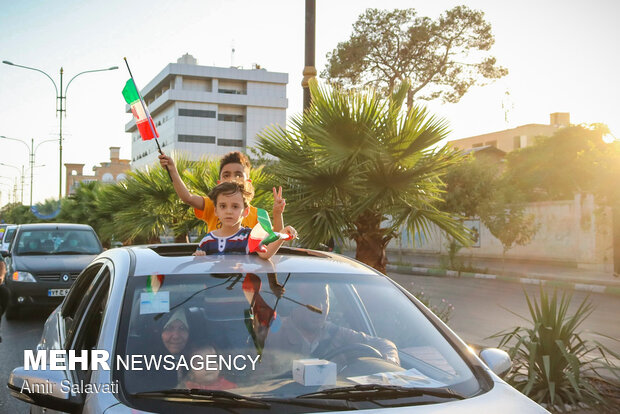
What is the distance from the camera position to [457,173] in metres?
25.0

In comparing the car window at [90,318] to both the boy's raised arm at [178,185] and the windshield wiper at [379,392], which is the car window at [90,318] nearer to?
the windshield wiper at [379,392]

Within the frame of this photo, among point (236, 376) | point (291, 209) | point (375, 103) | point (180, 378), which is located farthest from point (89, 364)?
point (375, 103)

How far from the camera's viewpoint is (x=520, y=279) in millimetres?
18016

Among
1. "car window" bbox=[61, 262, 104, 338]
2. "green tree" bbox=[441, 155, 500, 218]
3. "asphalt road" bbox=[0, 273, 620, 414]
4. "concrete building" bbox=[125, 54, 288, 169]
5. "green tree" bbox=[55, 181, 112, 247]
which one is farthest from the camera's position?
"concrete building" bbox=[125, 54, 288, 169]

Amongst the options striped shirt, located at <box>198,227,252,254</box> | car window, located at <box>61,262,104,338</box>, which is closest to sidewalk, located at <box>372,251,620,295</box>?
striped shirt, located at <box>198,227,252,254</box>

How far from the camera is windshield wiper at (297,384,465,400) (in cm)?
221

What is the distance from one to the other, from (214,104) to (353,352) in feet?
284

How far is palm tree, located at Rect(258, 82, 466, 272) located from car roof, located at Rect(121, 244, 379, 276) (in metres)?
4.32

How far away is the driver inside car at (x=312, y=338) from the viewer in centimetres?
263

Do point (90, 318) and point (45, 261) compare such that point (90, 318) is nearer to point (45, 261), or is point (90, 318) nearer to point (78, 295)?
point (78, 295)

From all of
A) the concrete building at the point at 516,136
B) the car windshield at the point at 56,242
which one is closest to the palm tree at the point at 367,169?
the car windshield at the point at 56,242

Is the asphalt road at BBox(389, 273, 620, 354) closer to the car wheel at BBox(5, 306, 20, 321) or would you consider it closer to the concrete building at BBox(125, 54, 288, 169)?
the car wheel at BBox(5, 306, 20, 321)

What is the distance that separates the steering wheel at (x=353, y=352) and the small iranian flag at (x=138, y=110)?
303 cm

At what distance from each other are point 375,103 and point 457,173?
59.2 feet
